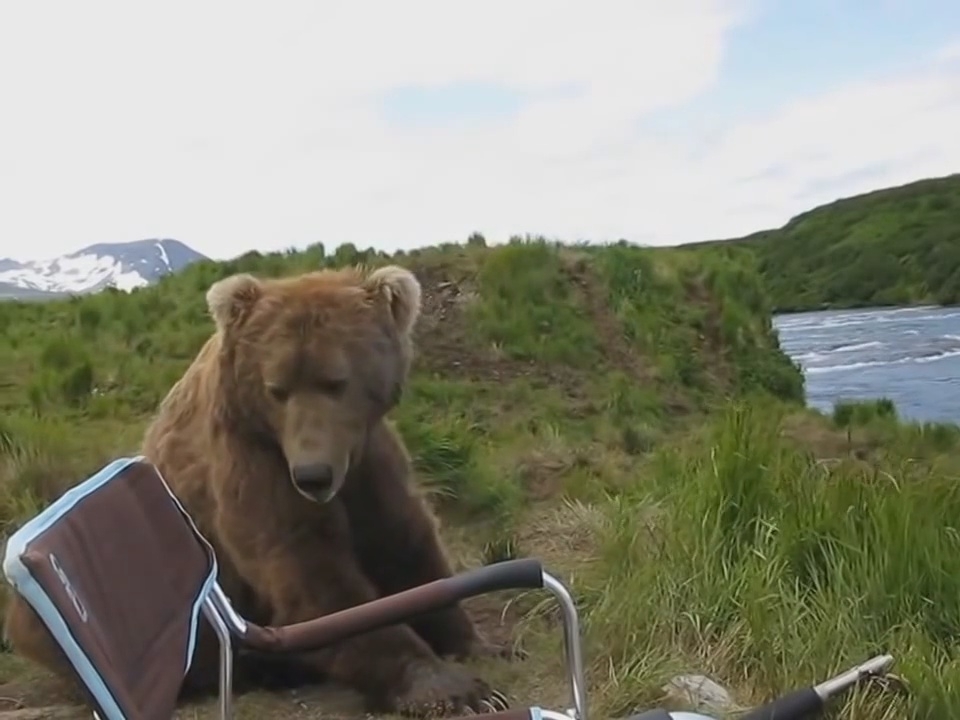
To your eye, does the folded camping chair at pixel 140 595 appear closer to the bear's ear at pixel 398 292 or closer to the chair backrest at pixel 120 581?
the chair backrest at pixel 120 581

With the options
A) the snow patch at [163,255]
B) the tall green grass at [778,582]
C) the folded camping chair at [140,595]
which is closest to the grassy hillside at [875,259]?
the snow patch at [163,255]

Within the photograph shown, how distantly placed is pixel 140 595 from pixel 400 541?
1.70 metres

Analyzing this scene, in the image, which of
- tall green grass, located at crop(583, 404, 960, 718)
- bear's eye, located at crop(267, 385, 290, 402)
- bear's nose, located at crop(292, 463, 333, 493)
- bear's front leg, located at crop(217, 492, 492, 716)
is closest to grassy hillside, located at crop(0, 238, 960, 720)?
tall green grass, located at crop(583, 404, 960, 718)

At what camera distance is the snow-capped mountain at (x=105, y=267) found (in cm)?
1173

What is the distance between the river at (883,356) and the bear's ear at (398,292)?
5.92 m

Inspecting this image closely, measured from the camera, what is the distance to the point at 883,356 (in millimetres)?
16094

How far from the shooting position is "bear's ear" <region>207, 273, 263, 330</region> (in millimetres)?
3568

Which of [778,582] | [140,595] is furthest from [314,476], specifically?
[778,582]

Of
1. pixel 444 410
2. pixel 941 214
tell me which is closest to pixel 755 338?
pixel 444 410

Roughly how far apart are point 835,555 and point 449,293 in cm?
569

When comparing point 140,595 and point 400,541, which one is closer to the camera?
point 140,595

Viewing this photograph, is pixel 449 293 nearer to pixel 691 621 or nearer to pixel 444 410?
pixel 444 410

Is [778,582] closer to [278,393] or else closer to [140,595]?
[278,393]

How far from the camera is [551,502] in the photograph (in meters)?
5.98
